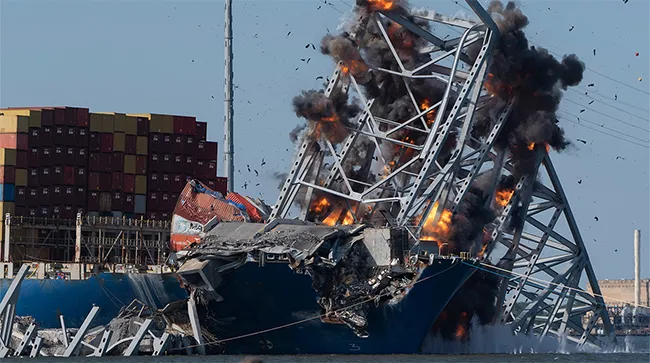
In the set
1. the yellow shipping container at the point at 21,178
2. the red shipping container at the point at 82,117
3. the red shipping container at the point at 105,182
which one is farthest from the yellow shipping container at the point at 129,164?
the yellow shipping container at the point at 21,178

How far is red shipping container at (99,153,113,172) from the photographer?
340 ft

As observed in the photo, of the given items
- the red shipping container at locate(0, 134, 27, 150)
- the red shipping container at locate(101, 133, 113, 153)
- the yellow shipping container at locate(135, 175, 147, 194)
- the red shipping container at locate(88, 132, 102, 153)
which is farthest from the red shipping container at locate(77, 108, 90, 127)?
the yellow shipping container at locate(135, 175, 147, 194)

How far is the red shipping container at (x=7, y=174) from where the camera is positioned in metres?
97.5

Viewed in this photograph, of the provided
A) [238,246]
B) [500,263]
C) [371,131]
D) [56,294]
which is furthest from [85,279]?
[500,263]

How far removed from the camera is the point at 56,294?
278 ft

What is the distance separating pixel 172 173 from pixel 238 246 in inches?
1008

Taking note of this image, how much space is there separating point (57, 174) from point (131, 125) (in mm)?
6314

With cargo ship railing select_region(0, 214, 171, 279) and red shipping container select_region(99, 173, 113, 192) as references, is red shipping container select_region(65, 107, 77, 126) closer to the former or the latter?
red shipping container select_region(99, 173, 113, 192)

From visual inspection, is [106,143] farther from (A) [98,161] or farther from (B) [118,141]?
(A) [98,161]

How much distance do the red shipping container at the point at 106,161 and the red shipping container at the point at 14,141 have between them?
5821mm

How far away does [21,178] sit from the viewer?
98.3m

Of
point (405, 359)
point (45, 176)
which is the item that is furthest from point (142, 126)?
point (405, 359)

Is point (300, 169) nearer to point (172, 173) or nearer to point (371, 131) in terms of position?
point (371, 131)

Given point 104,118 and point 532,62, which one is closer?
point 532,62
